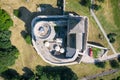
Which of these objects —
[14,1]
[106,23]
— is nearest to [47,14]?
[14,1]

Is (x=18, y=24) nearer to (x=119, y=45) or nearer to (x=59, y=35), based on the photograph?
(x=59, y=35)

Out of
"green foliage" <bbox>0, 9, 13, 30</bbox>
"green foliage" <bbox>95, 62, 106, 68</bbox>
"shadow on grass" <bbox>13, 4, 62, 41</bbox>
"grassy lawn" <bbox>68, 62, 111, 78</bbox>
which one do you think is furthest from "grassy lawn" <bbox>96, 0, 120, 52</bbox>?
"green foliage" <bbox>0, 9, 13, 30</bbox>

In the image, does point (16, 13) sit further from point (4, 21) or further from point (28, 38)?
point (28, 38)

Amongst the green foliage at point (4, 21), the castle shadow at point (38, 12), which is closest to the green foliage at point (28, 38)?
the castle shadow at point (38, 12)

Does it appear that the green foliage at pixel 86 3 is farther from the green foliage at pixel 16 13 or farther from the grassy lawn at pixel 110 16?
the green foliage at pixel 16 13

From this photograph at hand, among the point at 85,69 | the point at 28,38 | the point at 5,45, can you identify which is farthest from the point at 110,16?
the point at 5,45

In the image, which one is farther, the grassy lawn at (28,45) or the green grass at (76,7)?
the grassy lawn at (28,45)

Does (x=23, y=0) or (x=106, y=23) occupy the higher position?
(x=23, y=0)
